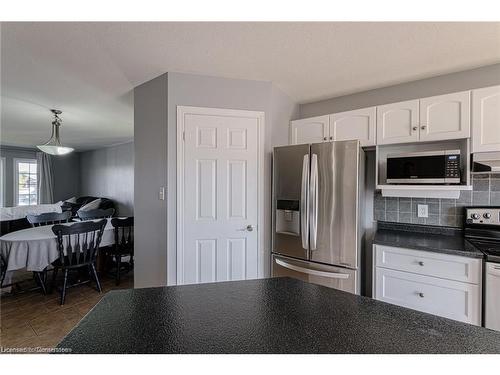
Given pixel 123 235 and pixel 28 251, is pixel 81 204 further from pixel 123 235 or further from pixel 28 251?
pixel 28 251

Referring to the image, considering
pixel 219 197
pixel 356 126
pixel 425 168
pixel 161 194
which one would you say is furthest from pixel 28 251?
pixel 425 168

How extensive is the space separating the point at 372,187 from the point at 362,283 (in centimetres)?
93

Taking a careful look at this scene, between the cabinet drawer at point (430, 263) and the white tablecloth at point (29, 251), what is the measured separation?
3.31m

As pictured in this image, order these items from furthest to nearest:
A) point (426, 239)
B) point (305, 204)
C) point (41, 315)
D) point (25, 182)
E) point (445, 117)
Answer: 1. point (25, 182)
2. point (41, 315)
3. point (305, 204)
4. point (426, 239)
5. point (445, 117)

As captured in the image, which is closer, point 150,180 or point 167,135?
point 167,135

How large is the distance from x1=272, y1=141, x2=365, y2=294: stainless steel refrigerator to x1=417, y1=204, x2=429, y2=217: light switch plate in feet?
1.96

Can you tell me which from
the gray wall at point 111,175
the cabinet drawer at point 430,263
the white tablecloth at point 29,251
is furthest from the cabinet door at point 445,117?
the gray wall at point 111,175

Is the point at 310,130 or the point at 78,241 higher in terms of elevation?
the point at 310,130

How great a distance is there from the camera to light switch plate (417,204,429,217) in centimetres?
233

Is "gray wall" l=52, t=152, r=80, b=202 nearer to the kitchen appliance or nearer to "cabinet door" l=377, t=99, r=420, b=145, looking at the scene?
"cabinet door" l=377, t=99, r=420, b=145

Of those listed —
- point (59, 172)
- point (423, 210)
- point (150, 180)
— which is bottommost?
point (423, 210)

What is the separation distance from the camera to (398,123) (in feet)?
7.14

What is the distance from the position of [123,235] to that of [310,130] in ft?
9.30

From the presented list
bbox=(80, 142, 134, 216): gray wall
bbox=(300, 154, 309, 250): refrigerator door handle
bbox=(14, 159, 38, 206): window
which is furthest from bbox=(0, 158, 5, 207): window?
bbox=(300, 154, 309, 250): refrigerator door handle
